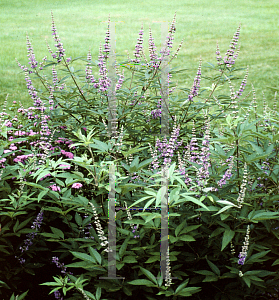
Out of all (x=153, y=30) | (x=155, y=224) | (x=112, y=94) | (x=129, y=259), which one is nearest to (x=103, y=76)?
(x=112, y=94)

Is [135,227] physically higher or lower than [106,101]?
lower

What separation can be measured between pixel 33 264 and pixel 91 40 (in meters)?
11.7

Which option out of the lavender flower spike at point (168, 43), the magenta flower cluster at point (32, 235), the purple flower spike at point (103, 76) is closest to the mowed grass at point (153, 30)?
the purple flower spike at point (103, 76)

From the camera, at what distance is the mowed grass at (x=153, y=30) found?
9.91 meters

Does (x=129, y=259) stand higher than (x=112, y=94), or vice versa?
(x=112, y=94)

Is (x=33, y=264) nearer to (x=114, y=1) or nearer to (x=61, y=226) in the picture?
(x=61, y=226)

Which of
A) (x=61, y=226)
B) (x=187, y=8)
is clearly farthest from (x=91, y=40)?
(x=61, y=226)

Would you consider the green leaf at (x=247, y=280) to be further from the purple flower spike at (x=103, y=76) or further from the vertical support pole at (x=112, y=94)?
the purple flower spike at (x=103, y=76)

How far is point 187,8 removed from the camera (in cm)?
1773

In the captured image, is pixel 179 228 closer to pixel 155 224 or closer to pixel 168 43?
pixel 155 224

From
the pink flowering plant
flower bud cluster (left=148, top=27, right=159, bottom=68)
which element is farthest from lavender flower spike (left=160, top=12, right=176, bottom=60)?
the pink flowering plant

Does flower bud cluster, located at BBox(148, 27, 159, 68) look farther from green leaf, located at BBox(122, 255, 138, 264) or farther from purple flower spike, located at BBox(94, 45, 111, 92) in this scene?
green leaf, located at BBox(122, 255, 138, 264)

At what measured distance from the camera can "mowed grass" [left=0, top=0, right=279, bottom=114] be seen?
9.91 meters

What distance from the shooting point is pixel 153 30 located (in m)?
14.5
